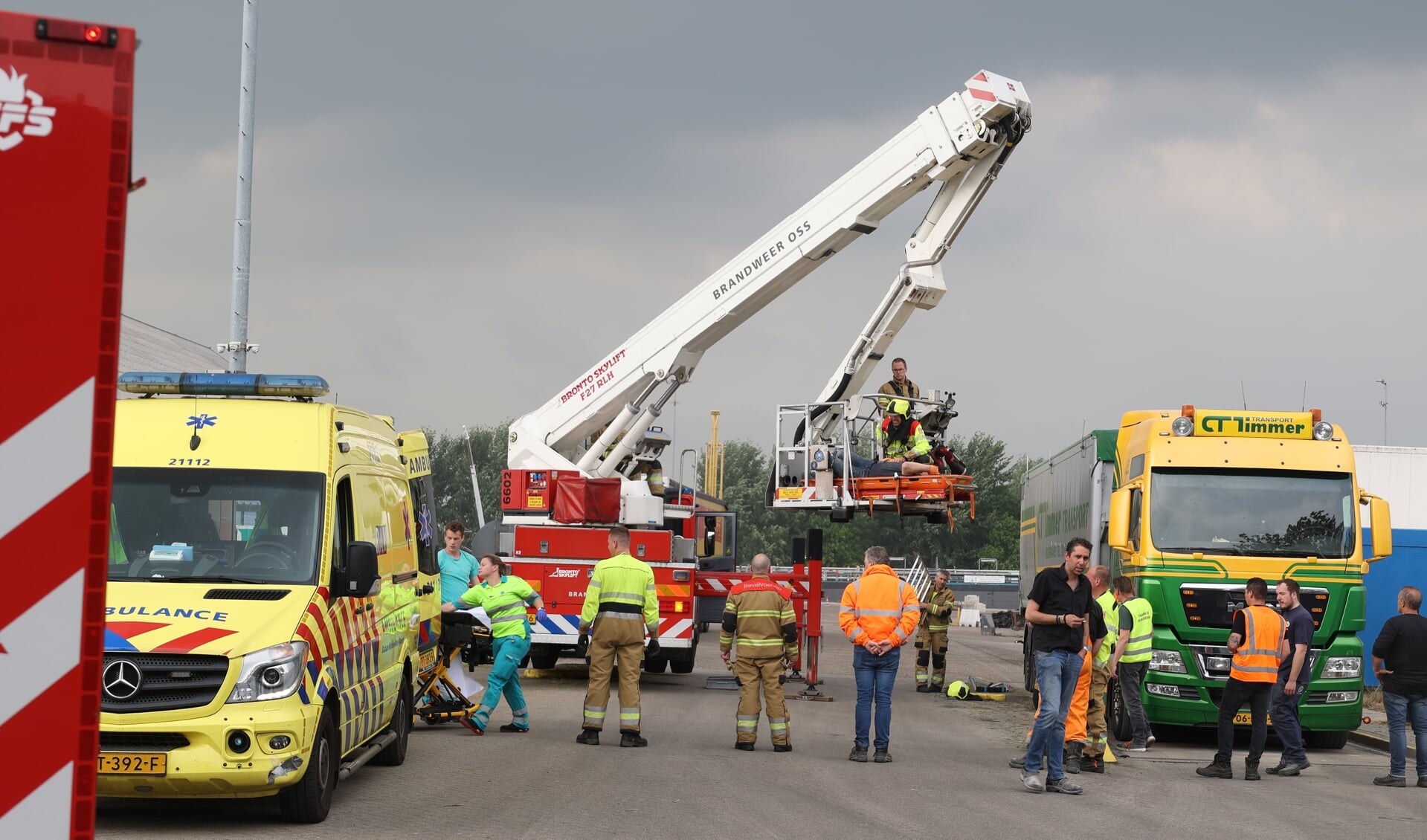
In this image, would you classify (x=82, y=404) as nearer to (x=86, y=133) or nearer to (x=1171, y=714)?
(x=86, y=133)

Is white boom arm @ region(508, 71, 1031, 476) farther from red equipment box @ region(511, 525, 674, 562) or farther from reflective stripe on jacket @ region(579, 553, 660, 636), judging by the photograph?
reflective stripe on jacket @ region(579, 553, 660, 636)

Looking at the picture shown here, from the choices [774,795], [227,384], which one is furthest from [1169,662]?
[227,384]

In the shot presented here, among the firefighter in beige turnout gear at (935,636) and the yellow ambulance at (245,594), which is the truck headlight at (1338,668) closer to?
the firefighter in beige turnout gear at (935,636)

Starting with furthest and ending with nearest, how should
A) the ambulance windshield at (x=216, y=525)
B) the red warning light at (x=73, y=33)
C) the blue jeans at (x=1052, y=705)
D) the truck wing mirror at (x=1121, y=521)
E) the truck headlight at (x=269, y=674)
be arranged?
1. the truck wing mirror at (x=1121, y=521)
2. the blue jeans at (x=1052, y=705)
3. the ambulance windshield at (x=216, y=525)
4. the truck headlight at (x=269, y=674)
5. the red warning light at (x=73, y=33)

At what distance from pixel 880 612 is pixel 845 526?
6935 centimetres

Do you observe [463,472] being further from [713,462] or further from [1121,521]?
[1121,521]

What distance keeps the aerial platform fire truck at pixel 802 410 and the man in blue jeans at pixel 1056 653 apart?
246 inches

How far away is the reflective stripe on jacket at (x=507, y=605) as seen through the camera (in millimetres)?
13812

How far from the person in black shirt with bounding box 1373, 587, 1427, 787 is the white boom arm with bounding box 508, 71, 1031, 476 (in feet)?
25.6

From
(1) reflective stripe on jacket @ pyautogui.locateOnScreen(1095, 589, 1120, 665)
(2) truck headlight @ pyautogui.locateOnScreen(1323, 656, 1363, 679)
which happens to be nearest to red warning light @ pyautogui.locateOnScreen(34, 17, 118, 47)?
(1) reflective stripe on jacket @ pyautogui.locateOnScreen(1095, 589, 1120, 665)

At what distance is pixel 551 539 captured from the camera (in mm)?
18828

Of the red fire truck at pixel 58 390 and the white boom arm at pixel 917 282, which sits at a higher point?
the white boom arm at pixel 917 282

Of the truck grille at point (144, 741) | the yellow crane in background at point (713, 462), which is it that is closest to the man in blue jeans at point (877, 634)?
the truck grille at point (144, 741)

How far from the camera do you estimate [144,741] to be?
26.3ft
